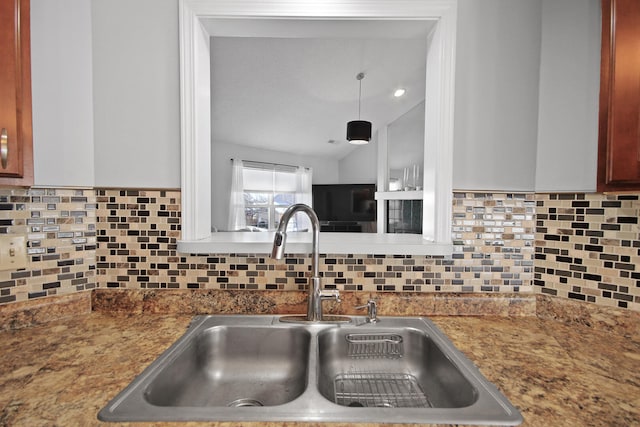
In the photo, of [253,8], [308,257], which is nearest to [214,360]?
[308,257]

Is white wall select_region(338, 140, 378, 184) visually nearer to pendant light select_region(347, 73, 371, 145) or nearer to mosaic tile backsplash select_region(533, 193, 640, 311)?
pendant light select_region(347, 73, 371, 145)

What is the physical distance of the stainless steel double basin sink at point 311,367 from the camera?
0.76 metres

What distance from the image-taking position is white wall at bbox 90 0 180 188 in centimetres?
106

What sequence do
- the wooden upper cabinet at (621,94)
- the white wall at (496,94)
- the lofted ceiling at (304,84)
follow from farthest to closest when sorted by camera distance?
the lofted ceiling at (304,84) < the white wall at (496,94) < the wooden upper cabinet at (621,94)

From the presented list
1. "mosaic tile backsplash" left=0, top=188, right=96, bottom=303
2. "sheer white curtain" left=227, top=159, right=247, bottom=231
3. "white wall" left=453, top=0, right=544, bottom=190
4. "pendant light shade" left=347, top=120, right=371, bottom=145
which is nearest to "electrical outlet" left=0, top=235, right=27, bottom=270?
"mosaic tile backsplash" left=0, top=188, right=96, bottom=303

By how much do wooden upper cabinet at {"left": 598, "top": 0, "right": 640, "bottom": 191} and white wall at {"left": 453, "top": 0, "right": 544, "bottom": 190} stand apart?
284 millimetres

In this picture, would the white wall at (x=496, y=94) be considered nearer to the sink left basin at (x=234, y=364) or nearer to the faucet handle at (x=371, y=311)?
the faucet handle at (x=371, y=311)

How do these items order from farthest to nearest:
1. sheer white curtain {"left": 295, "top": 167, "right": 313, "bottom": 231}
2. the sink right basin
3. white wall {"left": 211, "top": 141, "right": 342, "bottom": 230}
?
sheer white curtain {"left": 295, "top": 167, "right": 313, "bottom": 231}, white wall {"left": 211, "top": 141, "right": 342, "bottom": 230}, the sink right basin

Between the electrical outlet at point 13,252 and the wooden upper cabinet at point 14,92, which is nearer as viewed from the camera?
the wooden upper cabinet at point 14,92

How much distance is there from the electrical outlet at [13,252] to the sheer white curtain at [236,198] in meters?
4.55

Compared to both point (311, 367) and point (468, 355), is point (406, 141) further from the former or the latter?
point (311, 367)

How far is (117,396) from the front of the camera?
61 centimetres

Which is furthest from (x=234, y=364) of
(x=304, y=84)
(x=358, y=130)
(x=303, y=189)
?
(x=303, y=189)

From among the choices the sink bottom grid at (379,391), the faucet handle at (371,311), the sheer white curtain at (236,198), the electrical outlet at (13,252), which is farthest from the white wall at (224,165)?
the sink bottom grid at (379,391)
